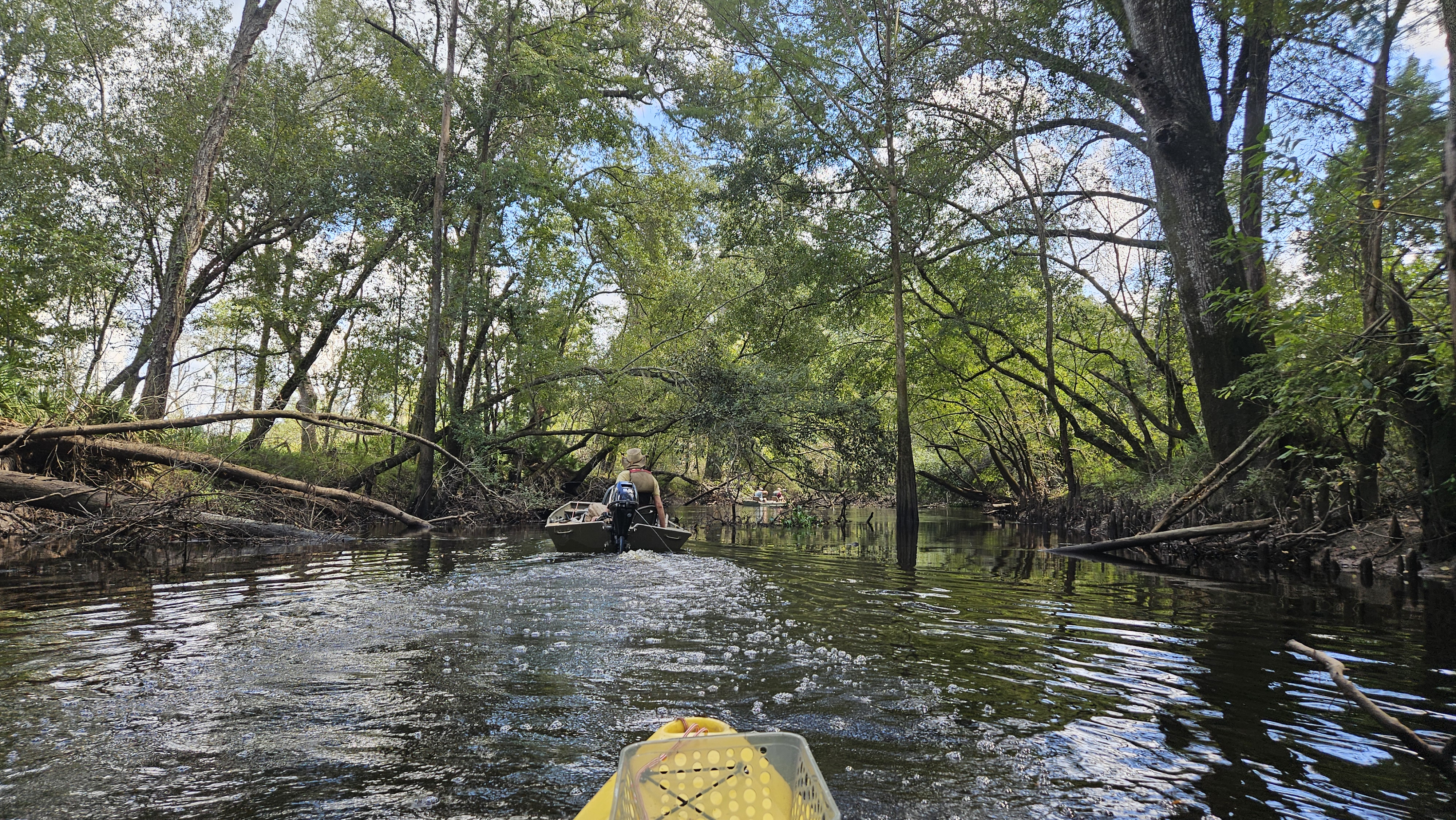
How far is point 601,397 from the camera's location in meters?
19.3

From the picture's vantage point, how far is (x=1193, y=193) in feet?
37.5

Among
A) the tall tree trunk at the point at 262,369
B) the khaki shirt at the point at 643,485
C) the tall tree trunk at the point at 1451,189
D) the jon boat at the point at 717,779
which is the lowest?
the jon boat at the point at 717,779

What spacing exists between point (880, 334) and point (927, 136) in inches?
288

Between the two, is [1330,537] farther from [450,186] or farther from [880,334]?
[450,186]

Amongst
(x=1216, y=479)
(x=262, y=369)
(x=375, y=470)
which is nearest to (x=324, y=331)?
(x=262, y=369)

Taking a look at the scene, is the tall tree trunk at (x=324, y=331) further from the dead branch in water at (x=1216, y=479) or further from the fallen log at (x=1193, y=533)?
the dead branch in water at (x=1216, y=479)

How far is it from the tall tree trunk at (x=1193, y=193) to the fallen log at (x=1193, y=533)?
129cm

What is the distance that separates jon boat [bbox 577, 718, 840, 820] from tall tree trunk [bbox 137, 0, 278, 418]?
14.1 m

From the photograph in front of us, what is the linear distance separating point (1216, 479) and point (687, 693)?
31.0ft

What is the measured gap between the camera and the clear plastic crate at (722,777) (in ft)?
6.99

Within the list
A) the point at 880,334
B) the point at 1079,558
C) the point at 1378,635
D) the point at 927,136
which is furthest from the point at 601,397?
the point at 1378,635

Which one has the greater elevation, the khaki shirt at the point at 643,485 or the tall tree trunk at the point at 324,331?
the tall tree trunk at the point at 324,331

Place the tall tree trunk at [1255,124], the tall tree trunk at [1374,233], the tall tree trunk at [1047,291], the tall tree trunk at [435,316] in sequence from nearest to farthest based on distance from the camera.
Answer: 1. the tall tree trunk at [1374,233]
2. the tall tree trunk at [1255,124]
3. the tall tree trunk at [1047,291]
4. the tall tree trunk at [435,316]

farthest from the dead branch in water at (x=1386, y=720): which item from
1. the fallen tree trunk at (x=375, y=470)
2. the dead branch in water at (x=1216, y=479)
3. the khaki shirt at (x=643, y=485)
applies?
the fallen tree trunk at (x=375, y=470)
